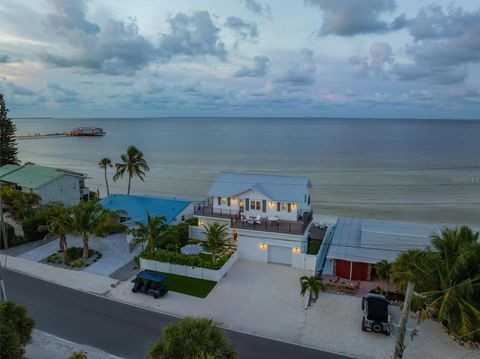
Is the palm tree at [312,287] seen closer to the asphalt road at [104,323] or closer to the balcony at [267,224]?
the asphalt road at [104,323]

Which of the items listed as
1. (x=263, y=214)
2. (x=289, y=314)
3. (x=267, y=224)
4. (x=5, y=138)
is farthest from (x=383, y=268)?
(x=5, y=138)

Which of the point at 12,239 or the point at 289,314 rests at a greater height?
the point at 12,239

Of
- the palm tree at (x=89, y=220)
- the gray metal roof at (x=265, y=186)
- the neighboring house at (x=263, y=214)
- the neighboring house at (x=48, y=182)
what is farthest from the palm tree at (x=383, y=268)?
the neighboring house at (x=48, y=182)

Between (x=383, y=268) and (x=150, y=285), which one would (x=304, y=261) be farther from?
(x=150, y=285)

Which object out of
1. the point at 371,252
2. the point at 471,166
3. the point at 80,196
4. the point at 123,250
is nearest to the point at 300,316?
the point at 371,252

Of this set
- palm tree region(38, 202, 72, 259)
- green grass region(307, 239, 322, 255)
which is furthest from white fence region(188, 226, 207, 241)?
palm tree region(38, 202, 72, 259)

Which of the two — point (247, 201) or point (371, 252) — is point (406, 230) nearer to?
point (371, 252)

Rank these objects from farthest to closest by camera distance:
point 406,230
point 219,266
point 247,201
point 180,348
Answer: point 247,201
point 406,230
point 219,266
point 180,348
